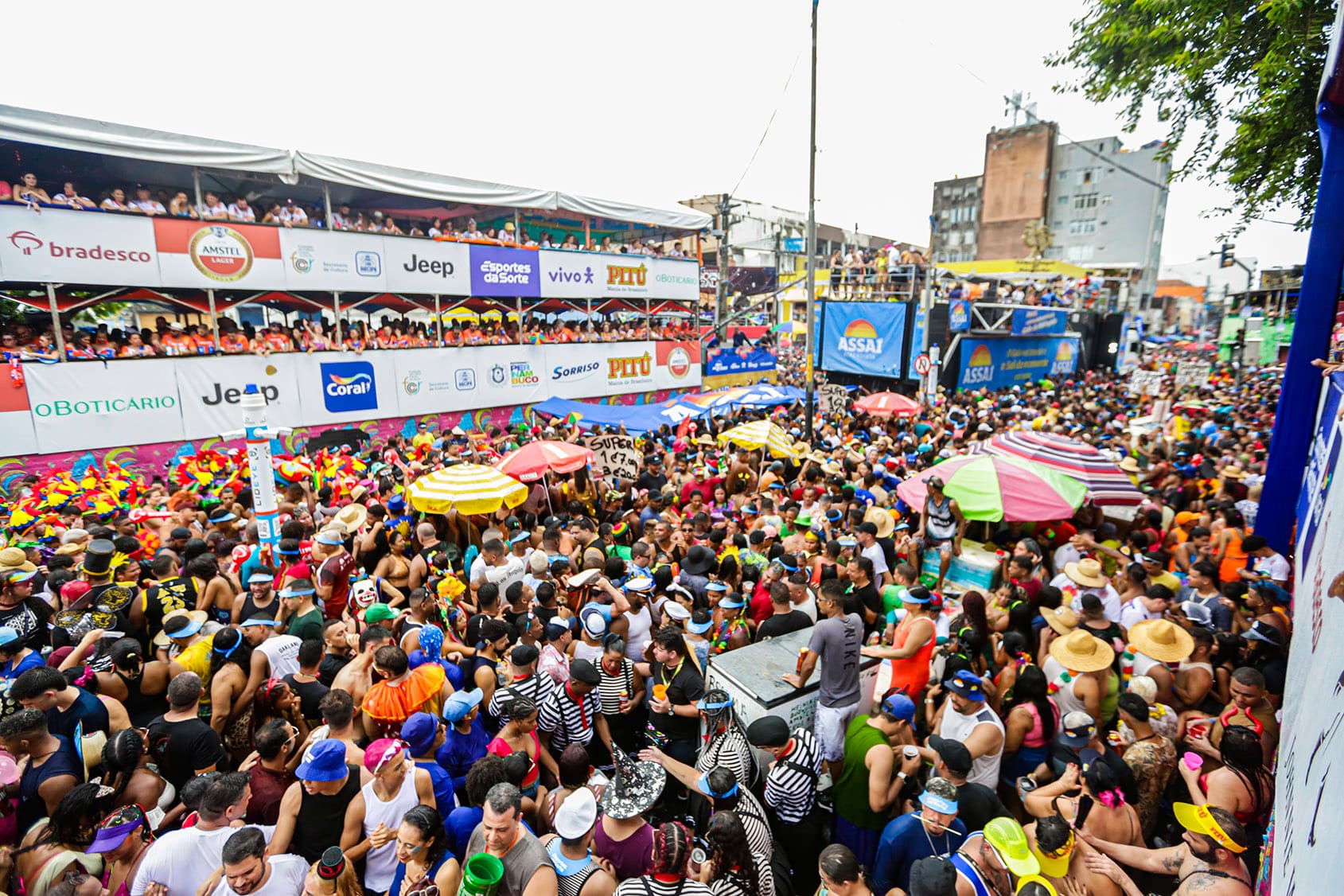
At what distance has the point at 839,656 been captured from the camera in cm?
432

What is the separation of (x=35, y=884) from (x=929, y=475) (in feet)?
26.0

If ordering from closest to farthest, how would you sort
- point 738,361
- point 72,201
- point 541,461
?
point 541,461 < point 72,201 < point 738,361

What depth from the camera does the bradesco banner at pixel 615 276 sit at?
67.4 ft

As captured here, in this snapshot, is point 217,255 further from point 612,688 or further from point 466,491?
point 612,688

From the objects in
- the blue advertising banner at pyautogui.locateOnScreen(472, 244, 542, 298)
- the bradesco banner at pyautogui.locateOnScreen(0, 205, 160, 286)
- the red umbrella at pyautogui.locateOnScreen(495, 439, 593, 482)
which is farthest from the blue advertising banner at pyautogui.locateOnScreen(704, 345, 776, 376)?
the bradesco banner at pyautogui.locateOnScreen(0, 205, 160, 286)

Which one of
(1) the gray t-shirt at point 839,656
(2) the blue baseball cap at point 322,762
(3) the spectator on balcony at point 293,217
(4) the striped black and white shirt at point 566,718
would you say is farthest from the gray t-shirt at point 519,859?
(3) the spectator on balcony at point 293,217

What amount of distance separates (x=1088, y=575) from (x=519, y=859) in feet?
18.5

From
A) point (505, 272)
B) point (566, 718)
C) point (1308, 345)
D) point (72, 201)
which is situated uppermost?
point (72, 201)

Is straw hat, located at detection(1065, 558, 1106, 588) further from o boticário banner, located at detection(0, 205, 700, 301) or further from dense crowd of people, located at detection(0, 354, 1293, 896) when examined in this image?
o boticário banner, located at detection(0, 205, 700, 301)

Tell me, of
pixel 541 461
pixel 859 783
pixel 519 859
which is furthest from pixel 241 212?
pixel 859 783

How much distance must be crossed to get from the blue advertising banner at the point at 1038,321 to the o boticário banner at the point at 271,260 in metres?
14.6

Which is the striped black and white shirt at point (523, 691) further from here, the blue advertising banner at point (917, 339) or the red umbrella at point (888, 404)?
the blue advertising banner at point (917, 339)

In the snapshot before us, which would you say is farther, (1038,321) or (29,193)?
(1038,321)

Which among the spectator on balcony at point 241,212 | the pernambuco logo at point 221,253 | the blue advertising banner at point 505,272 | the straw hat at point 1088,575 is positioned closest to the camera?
the straw hat at point 1088,575
